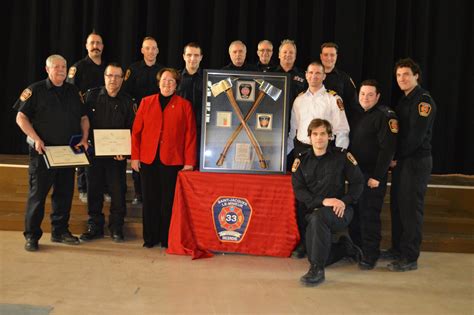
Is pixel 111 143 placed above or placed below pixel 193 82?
below

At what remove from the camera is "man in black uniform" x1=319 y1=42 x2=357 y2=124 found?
15.9 feet

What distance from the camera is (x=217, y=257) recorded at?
177 inches

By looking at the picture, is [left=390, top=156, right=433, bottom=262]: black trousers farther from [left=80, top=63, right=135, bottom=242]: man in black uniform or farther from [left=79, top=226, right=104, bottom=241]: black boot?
[left=79, top=226, right=104, bottom=241]: black boot

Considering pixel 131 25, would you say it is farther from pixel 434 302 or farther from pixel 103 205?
pixel 434 302

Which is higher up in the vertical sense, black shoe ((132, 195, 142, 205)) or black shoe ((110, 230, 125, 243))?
black shoe ((132, 195, 142, 205))

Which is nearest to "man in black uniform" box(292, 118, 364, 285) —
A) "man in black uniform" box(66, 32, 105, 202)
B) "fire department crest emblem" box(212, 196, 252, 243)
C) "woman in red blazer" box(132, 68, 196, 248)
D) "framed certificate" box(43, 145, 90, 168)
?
"fire department crest emblem" box(212, 196, 252, 243)

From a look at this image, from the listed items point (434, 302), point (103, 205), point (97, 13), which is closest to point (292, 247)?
point (434, 302)

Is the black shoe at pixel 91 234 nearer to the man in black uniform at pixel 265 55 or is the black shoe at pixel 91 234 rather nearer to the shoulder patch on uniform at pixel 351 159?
the man in black uniform at pixel 265 55

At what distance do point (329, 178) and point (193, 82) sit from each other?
1.60 metres

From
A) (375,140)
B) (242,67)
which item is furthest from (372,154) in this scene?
(242,67)

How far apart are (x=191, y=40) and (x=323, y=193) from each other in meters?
3.89

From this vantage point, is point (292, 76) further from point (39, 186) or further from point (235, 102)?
point (39, 186)

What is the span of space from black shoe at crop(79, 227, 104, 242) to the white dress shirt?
2.05 meters

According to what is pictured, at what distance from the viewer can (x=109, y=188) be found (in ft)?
16.0
